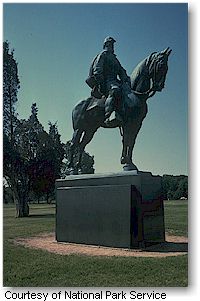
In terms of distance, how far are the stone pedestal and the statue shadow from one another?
0.11 m

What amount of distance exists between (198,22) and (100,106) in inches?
106

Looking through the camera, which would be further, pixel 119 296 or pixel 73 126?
pixel 73 126

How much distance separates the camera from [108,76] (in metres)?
7.75

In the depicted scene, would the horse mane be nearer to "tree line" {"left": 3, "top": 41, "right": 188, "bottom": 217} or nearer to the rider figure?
the rider figure

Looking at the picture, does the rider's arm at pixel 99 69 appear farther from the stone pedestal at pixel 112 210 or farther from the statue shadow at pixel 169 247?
the statue shadow at pixel 169 247

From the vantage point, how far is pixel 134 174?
7410 millimetres

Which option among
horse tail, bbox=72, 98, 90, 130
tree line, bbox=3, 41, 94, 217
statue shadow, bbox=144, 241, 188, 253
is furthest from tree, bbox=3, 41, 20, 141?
statue shadow, bbox=144, 241, 188, 253

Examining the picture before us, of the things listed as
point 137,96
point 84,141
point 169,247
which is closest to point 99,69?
point 137,96

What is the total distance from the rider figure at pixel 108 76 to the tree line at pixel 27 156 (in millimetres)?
1136

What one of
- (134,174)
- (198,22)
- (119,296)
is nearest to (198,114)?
(198,22)

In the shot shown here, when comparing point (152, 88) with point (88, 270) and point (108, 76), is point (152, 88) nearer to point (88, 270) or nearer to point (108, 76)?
point (108, 76)

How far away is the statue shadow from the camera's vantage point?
728 centimetres

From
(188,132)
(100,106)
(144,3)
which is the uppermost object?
(144,3)

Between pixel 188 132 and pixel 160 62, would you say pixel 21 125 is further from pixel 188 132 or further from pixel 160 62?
pixel 188 132
